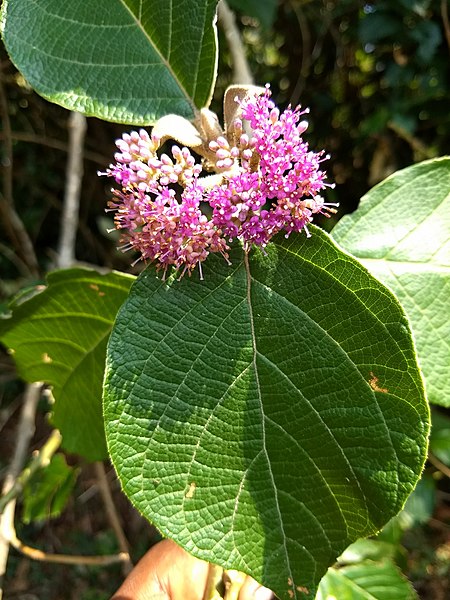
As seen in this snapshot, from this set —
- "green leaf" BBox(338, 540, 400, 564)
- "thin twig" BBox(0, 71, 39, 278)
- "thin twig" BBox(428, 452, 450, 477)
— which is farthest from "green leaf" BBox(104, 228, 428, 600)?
"thin twig" BBox(0, 71, 39, 278)

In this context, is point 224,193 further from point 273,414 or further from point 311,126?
point 311,126

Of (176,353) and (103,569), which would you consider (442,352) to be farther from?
(103,569)

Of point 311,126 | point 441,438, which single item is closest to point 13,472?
point 441,438

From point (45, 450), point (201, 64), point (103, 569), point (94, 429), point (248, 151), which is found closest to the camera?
point (248, 151)

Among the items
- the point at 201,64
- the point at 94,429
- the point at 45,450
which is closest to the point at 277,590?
the point at 94,429

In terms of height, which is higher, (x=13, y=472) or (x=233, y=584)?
(x=233, y=584)

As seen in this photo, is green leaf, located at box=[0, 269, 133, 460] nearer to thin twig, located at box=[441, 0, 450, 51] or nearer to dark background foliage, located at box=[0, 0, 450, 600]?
dark background foliage, located at box=[0, 0, 450, 600]
